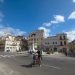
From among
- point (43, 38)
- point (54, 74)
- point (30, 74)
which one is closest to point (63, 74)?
point (54, 74)

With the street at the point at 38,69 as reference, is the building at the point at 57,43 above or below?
above

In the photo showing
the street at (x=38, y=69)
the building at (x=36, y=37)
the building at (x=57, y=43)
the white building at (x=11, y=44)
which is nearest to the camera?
the street at (x=38, y=69)

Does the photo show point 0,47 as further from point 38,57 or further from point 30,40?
point 38,57

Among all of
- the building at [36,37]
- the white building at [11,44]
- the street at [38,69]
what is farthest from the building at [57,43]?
the street at [38,69]

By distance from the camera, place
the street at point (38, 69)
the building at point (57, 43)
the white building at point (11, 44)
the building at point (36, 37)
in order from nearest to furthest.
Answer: the street at point (38, 69) < the building at point (57, 43) < the building at point (36, 37) < the white building at point (11, 44)

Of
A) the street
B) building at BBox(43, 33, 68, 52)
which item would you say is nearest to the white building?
building at BBox(43, 33, 68, 52)

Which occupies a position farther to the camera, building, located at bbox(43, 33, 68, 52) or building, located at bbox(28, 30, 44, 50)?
building, located at bbox(28, 30, 44, 50)

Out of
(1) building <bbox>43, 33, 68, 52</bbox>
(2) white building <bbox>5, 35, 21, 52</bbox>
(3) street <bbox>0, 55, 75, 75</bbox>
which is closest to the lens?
(3) street <bbox>0, 55, 75, 75</bbox>

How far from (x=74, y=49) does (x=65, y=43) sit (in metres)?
16.3

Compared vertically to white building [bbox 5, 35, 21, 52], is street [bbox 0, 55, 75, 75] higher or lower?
lower

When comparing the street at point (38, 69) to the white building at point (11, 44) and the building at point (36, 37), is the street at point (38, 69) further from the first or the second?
the white building at point (11, 44)

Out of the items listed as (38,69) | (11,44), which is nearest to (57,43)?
(11,44)

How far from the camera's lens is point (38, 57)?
1880cm

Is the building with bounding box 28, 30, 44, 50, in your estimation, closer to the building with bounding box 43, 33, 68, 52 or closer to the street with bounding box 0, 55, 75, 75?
the building with bounding box 43, 33, 68, 52
